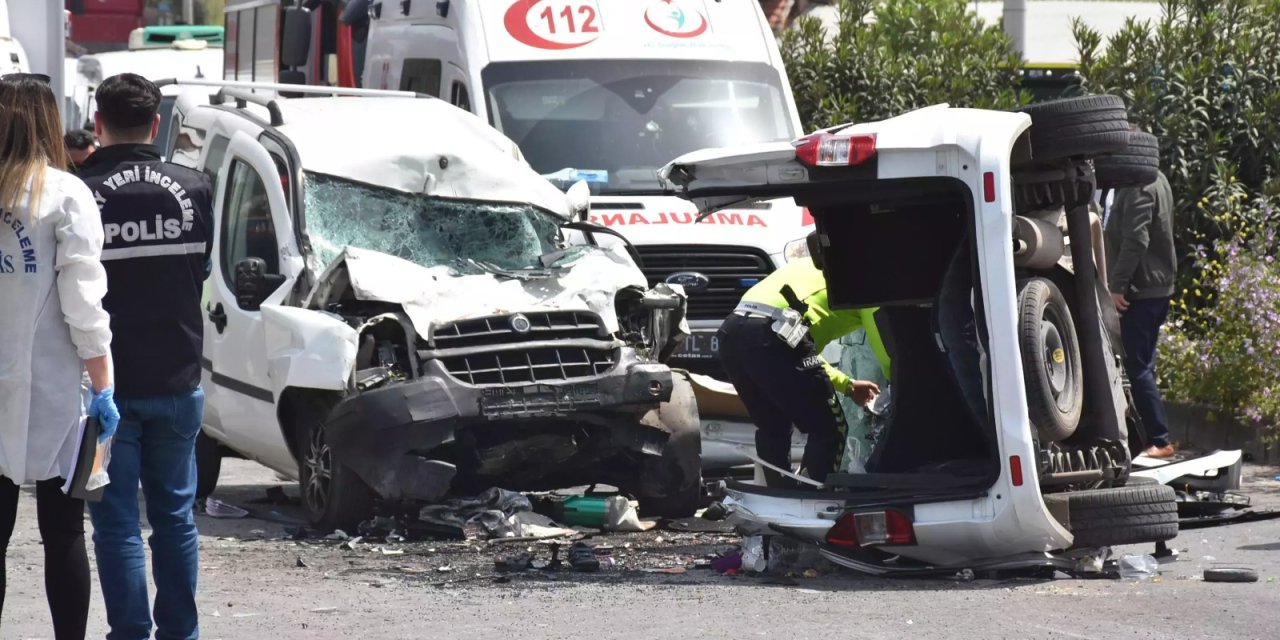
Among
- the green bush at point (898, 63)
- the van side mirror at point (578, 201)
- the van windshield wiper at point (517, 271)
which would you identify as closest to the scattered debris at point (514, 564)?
the van windshield wiper at point (517, 271)

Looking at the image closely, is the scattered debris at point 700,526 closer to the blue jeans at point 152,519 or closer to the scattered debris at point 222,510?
the scattered debris at point 222,510

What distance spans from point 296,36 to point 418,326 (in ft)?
23.7

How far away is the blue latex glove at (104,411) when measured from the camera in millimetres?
5348

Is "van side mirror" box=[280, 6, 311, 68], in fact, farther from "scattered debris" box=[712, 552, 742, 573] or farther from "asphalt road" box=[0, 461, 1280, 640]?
"scattered debris" box=[712, 552, 742, 573]

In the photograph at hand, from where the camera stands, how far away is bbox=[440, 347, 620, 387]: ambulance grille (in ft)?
28.3

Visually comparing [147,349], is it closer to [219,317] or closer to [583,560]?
[583,560]

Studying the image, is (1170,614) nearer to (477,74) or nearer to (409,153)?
(409,153)

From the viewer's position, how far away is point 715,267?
10828 millimetres

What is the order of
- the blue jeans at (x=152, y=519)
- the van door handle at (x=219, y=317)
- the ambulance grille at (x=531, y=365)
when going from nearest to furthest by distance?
1. the blue jeans at (x=152, y=519)
2. the ambulance grille at (x=531, y=365)
3. the van door handle at (x=219, y=317)

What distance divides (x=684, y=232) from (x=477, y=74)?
180 centimetres

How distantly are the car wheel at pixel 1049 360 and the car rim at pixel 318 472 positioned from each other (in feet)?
10.8

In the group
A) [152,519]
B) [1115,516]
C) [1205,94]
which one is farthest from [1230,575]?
[1205,94]

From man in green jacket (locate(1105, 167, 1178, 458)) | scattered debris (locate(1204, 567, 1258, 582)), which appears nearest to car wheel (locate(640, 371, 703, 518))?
scattered debris (locate(1204, 567, 1258, 582))

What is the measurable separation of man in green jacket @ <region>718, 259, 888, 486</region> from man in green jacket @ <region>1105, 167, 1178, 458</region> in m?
2.99
